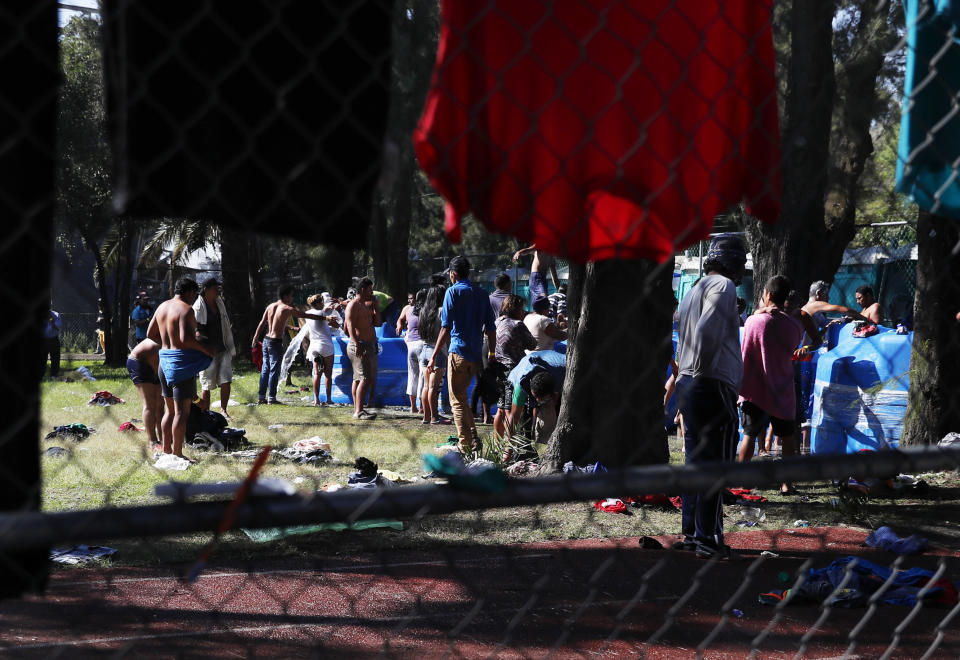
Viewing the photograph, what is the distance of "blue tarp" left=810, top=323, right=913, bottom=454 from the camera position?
27.9ft

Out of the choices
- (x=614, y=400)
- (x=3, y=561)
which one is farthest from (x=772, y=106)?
(x=614, y=400)

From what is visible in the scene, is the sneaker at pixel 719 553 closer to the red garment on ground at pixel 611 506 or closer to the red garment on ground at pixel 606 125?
the red garment on ground at pixel 611 506

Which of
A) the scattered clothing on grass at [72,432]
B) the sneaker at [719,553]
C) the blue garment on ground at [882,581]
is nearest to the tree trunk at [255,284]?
the scattered clothing on grass at [72,432]

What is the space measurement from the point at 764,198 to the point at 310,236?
137 cm

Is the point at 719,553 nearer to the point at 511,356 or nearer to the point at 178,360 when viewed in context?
the point at 511,356

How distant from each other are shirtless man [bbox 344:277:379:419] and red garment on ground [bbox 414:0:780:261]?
934 centimetres

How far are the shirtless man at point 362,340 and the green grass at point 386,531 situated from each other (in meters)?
1.05

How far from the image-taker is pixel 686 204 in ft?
8.54

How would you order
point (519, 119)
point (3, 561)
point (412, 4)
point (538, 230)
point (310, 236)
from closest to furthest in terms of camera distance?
point (3, 561), point (310, 236), point (519, 119), point (538, 230), point (412, 4)

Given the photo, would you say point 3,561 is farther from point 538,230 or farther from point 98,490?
point 98,490

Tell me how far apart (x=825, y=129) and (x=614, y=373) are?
19.4 ft

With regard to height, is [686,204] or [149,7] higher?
[149,7]

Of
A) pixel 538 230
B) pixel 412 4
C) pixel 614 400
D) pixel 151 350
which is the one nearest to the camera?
pixel 538 230

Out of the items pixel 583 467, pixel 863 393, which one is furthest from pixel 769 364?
pixel 863 393
